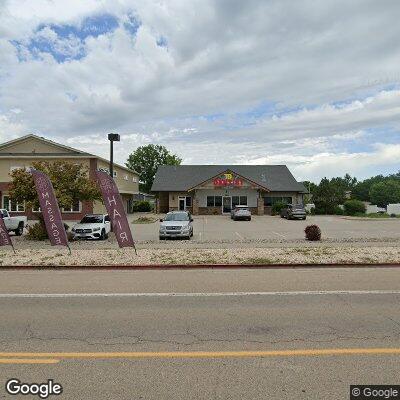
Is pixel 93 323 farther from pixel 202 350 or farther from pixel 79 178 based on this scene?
pixel 79 178

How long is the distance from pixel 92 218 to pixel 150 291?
14.8m

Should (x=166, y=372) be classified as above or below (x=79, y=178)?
below

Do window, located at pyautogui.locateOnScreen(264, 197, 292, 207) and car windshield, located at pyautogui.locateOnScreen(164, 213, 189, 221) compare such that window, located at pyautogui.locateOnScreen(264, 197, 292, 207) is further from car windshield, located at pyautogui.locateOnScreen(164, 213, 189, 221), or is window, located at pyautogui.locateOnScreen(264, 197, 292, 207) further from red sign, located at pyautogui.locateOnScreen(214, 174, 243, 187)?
car windshield, located at pyautogui.locateOnScreen(164, 213, 189, 221)

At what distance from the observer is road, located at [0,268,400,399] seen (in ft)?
13.9

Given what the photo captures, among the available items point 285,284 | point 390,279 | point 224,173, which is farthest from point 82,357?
point 224,173

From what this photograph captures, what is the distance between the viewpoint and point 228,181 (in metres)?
48.4

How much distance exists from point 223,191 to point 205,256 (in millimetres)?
35786

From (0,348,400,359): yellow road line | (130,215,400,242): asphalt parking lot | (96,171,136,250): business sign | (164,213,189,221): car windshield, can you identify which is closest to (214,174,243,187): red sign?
(130,215,400,242): asphalt parking lot

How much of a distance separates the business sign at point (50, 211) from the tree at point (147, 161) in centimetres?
7830

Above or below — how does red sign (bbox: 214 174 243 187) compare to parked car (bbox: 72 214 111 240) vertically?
above

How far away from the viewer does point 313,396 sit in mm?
3895

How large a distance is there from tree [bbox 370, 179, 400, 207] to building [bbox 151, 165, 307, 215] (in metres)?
91.8

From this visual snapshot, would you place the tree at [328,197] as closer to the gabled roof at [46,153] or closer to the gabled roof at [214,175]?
the gabled roof at [214,175]

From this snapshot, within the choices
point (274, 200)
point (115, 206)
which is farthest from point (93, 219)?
point (274, 200)
